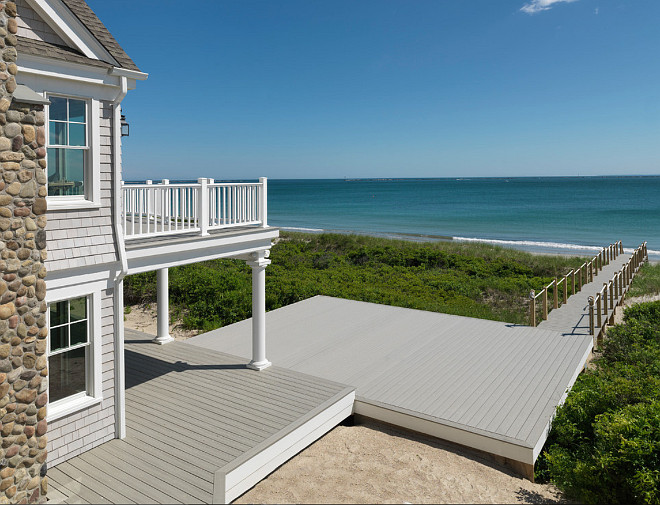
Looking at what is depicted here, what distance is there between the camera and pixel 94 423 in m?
6.70

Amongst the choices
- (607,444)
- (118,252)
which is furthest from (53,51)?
(607,444)

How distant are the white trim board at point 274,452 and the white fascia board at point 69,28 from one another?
523 cm

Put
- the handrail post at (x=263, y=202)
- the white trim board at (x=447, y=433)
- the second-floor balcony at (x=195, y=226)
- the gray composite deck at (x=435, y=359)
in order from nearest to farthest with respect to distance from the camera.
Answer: the white trim board at (x=447, y=433) < the second-floor balcony at (x=195, y=226) < the gray composite deck at (x=435, y=359) < the handrail post at (x=263, y=202)

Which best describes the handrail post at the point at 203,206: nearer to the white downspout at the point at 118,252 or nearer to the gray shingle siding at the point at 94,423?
the white downspout at the point at 118,252

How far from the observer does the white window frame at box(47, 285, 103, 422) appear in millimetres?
6274

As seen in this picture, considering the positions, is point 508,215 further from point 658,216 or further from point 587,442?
point 587,442

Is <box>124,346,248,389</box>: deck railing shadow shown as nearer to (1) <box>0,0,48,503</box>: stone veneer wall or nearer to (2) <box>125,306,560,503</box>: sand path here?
(2) <box>125,306,560,503</box>: sand path

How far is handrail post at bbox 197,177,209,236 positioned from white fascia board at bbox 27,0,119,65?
90.3 inches

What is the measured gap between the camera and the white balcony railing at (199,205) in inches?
297

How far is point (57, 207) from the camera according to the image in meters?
5.89

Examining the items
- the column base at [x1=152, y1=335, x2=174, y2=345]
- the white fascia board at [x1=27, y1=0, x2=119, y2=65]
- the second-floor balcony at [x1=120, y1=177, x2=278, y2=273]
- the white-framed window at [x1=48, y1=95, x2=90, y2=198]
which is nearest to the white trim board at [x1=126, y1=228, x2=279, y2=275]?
the second-floor balcony at [x1=120, y1=177, x2=278, y2=273]

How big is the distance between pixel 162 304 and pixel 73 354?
4314 mm

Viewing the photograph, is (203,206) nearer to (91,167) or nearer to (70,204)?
(91,167)

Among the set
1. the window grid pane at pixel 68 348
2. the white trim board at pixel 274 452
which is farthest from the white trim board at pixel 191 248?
the white trim board at pixel 274 452
